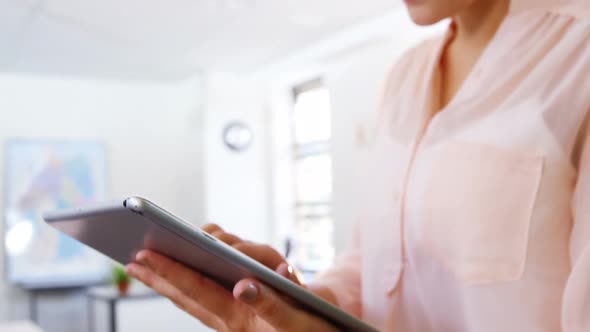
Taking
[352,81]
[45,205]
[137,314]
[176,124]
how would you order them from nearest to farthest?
[137,314]
[352,81]
[45,205]
[176,124]

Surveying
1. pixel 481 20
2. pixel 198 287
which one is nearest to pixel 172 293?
pixel 198 287

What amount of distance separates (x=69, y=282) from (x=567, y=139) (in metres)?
4.47

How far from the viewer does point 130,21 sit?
3785 mm

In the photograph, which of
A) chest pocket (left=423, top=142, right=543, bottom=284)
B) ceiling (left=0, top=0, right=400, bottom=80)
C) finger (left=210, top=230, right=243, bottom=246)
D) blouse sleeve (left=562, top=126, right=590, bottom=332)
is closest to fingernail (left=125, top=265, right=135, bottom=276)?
finger (left=210, top=230, right=243, bottom=246)

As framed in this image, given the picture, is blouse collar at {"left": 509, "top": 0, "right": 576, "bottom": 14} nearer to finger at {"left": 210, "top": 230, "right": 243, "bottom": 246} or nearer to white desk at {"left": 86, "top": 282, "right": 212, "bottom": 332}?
finger at {"left": 210, "top": 230, "right": 243, "bottom": 246}

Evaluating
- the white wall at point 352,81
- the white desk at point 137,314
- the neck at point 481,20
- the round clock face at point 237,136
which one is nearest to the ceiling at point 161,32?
the white wall at point 352,81

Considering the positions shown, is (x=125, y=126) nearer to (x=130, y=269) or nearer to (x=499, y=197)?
(x=130, y=269)

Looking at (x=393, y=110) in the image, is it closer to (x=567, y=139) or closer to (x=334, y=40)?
(x=567, y=139)

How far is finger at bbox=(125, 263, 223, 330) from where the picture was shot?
70cm

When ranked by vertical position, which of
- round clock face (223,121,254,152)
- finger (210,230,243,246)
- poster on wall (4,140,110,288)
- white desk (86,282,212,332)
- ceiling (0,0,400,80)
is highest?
ceiling (0,0,400,80)

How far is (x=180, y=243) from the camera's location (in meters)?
0.56

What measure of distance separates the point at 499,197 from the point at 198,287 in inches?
12.1

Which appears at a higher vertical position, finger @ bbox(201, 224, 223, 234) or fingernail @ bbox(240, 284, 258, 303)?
finger @ bbox(201, 224, 223, 234)

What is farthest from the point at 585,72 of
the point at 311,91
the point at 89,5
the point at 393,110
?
the point at 311,91
